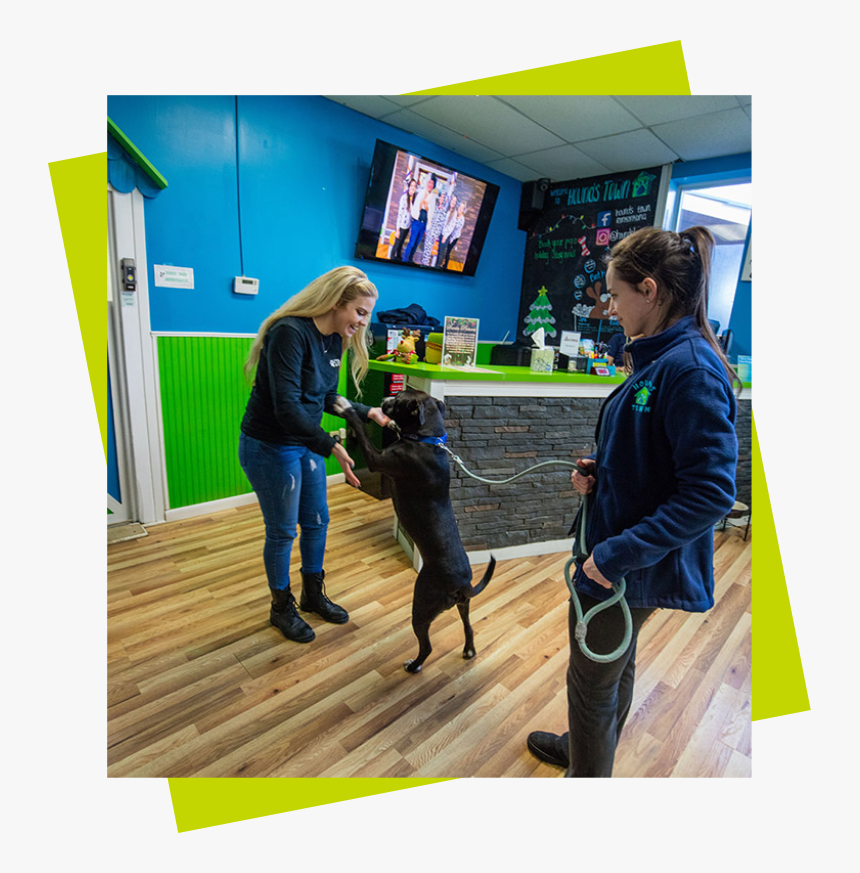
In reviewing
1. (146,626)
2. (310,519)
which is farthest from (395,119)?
(146,626)

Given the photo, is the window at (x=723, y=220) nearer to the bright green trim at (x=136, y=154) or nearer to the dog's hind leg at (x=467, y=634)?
the dog's hind leg at (x=467, y=634)

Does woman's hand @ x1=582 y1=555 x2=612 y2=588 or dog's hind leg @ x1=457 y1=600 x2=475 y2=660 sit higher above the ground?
woman's hand @ x1=582 y1=555 x2=612 y2=588

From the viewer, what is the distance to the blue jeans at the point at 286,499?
123cm

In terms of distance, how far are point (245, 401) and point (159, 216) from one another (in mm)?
507

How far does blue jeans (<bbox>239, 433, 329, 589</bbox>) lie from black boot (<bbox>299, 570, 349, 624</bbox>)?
0.05 metres

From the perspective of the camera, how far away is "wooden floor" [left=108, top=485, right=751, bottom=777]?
1155 millimetres

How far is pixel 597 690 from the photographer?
0.94 metres

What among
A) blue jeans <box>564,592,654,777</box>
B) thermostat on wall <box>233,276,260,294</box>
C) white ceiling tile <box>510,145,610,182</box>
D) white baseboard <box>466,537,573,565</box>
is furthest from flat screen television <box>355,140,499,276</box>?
white baseboard <box>466,537,573,565</box>

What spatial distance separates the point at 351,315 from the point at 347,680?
109 centimetres

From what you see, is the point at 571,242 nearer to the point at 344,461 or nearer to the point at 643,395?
the point at 643,395

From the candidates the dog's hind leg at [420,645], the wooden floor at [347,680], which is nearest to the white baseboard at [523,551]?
the wooden floor at [347,680]

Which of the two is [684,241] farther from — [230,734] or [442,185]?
[230,734]

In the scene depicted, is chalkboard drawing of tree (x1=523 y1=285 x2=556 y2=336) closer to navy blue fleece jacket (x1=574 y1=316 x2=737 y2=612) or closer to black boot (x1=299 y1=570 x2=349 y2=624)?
navy blue fleece jacket (x1=574 y1=316 x2=737 y2=612)
